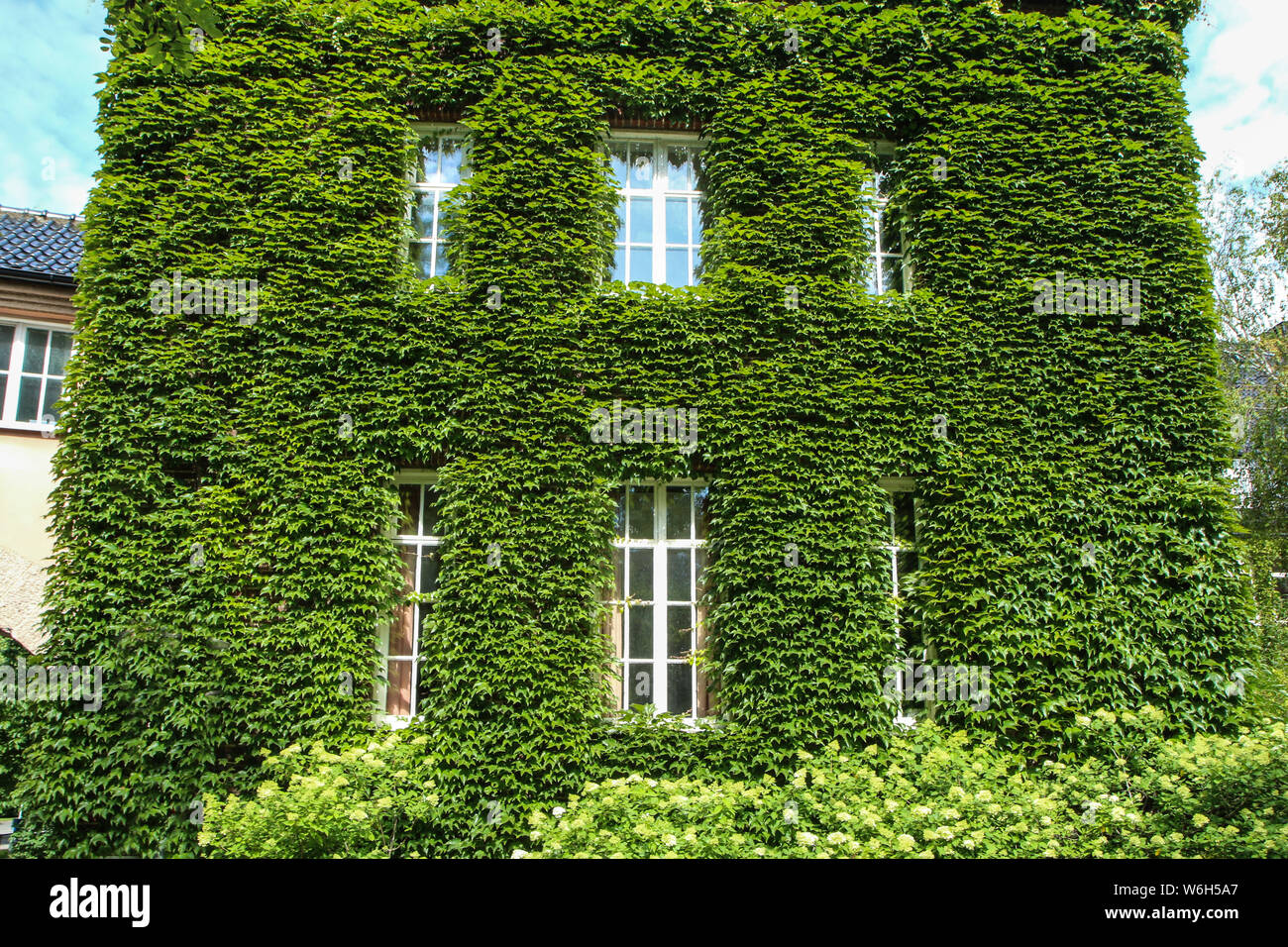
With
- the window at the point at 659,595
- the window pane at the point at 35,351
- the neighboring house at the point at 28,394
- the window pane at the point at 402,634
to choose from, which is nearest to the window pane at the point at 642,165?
the window at the point at 659,595

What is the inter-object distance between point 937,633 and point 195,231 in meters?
8.33

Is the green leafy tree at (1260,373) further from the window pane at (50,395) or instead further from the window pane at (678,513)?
the window pane at (50,395)

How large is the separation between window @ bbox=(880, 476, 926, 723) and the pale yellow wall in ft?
33.5

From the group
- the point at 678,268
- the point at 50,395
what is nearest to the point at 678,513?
the point at 678,268

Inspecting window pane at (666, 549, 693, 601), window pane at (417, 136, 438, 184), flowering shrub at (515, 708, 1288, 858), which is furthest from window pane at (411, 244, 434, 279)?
flowering shrub at (515, 708, 1288, 858)

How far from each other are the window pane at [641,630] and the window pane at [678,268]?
3.43 m

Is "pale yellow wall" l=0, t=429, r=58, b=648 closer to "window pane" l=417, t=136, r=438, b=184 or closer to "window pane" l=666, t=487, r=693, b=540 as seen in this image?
"window pane" l=417, t=136, r=438, b=184

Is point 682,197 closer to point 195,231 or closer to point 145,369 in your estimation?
point 195,231

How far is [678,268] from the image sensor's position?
8.32 m

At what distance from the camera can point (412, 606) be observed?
7.53m

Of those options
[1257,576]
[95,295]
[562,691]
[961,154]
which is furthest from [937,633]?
[1257,576]

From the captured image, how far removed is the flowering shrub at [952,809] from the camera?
517cm

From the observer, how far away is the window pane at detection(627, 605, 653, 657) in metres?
7.51

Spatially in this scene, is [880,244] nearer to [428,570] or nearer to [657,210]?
[657,210]
